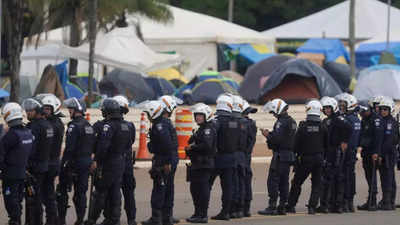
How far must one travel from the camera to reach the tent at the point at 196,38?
46062 millimetres

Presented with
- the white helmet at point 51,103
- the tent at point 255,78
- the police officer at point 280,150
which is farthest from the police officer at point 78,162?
the tent at point 255,78

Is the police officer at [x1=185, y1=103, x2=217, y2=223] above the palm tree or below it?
below

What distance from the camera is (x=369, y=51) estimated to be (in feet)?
156

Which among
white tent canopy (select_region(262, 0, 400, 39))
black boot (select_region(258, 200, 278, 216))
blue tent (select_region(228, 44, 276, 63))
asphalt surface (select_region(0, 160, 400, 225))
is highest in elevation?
white tent canopy (select_region(262, 0, 400, 39))

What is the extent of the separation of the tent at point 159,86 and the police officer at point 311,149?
63.9 ft

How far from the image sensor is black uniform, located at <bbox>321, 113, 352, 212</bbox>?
637 inches

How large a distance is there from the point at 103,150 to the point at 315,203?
400cm

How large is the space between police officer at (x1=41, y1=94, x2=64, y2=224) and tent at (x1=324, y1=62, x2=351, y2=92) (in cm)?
2396

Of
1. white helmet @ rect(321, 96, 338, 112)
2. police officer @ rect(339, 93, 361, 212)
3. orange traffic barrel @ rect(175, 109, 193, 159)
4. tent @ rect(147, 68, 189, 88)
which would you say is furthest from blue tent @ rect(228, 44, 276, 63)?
white helmet @ rect(321, 96, 338, 112)

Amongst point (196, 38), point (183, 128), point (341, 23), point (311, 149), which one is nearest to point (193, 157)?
point (311, 149)

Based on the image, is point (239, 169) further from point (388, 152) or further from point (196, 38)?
point (196, 38)

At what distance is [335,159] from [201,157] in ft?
9.04

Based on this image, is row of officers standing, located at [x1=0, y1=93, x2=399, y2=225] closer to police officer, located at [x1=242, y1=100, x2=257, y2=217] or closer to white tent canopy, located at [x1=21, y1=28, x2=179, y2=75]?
police officer, located at [x1=242, y1=100, x2=257, y2=217]

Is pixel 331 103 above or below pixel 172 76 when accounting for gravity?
below
